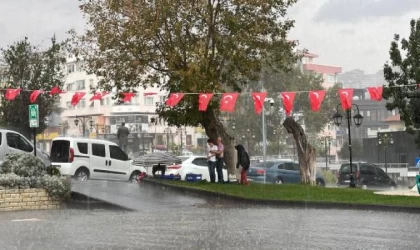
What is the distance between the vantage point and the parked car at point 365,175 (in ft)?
127

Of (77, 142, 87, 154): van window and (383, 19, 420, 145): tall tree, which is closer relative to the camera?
(77, 142, 87, 154): van window

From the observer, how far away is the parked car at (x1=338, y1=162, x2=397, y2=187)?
38638 millimetres

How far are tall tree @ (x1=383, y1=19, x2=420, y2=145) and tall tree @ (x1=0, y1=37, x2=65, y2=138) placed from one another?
64.9 feet

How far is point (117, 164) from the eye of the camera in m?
31.1

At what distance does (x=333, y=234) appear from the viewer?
13.0 meters

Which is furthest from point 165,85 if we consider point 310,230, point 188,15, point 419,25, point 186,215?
point 419,25

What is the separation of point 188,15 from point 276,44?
14.2ft

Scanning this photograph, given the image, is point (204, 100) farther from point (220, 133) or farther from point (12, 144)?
point (12, 144)

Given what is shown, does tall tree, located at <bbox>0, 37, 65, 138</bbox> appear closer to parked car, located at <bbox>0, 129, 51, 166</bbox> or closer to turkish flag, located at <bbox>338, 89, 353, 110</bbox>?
parked car, located at <bbox>0, 129, 51, 166</bbox>

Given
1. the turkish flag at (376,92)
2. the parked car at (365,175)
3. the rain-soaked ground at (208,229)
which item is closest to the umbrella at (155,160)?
the turkish flag at (376,92)

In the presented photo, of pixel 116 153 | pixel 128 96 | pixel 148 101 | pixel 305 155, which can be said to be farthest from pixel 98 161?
pixel 148 101

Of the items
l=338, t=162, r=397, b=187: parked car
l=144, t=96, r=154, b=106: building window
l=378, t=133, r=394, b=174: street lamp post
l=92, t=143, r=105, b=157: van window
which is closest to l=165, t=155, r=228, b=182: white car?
l=92, t=143, r=105, b=157: van window

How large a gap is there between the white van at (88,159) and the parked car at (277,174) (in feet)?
26.7

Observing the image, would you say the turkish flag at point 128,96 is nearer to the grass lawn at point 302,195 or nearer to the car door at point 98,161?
the car door at point 98,161
